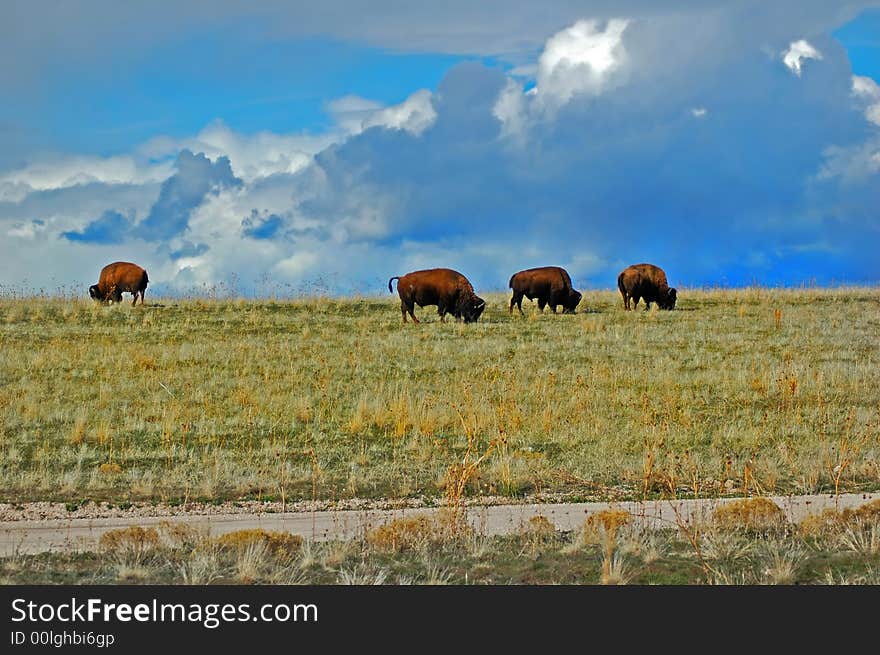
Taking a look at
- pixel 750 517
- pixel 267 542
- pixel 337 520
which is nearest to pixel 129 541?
pixel 267 542

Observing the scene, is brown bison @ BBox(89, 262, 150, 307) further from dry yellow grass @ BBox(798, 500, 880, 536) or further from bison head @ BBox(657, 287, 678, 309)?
dry yellow grass @ BBox(798, 500, 880, 536)

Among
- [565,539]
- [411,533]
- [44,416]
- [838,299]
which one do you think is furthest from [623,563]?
[838,299]

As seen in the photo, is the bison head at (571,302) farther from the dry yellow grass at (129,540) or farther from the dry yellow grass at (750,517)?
the dry yellow grass at (129,540)

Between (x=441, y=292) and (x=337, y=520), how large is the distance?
2641 centimetres

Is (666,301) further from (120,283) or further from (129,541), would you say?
(129,541)

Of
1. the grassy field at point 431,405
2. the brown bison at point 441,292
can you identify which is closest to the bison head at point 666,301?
the grassy field at point 431,405

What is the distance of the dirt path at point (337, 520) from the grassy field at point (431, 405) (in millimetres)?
586

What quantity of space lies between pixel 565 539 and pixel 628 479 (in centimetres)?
494

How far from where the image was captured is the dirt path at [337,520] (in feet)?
41.4

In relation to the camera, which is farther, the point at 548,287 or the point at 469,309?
the point at 548,287

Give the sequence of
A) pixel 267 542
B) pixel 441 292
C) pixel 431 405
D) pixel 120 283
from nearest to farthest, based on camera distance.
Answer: pixel 267 542, pixel 431 405, pixel 441 292, pixel 120 283

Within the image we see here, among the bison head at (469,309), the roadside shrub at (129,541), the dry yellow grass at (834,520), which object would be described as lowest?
the roadside shrub at (129,541)

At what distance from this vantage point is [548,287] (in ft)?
140

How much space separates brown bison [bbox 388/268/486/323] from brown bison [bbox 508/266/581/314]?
325cm
